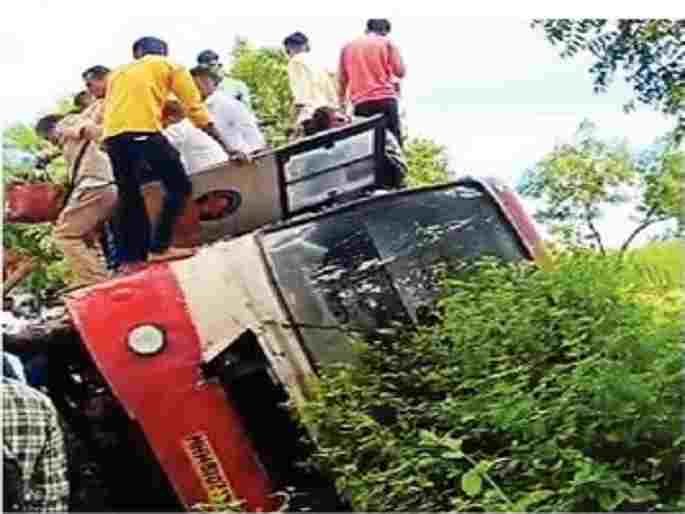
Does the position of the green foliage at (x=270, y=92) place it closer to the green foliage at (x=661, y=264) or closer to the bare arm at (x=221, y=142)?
the bare arm at (x=221, y=142)

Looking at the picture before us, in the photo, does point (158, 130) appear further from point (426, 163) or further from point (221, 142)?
point (426, 163)

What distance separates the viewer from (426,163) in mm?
2533

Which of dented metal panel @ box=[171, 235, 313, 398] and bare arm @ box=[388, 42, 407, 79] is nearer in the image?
dented metal panel @ box=[171, 235, 313, 398]

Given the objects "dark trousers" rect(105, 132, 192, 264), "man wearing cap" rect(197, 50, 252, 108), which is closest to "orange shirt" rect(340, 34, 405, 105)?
"man wearing cap" rect(197, 50, 252, 108)

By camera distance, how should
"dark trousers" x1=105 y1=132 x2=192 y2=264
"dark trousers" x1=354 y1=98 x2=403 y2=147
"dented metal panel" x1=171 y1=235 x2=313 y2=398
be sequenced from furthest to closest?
"dark trousers" x1=354 y1=98 x2=403 y2=147 < "dark trousers" x1=105 y1=132 x2=192 y2=264 < "dented metal panel" x1=171 y1=235 x2=313 y2=398

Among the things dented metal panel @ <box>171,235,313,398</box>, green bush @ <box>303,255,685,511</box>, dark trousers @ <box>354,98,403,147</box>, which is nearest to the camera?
green bush @ <box>303,255,685,511</box>

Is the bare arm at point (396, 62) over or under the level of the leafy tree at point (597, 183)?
over

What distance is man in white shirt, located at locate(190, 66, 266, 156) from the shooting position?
2.46 metres

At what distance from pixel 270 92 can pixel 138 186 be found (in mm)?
271

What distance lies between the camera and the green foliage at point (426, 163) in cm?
252

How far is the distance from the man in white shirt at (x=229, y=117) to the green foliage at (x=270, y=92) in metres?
0.02

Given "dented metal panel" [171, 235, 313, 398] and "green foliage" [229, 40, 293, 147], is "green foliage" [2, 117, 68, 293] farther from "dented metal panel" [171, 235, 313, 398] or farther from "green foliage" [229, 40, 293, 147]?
"green foliage" [229, 40, 293, 147]

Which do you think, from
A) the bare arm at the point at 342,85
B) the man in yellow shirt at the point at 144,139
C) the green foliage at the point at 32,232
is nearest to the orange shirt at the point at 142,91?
the man in yellow shirt at the point at 144,139

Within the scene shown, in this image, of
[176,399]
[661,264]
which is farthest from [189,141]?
[661,264]
